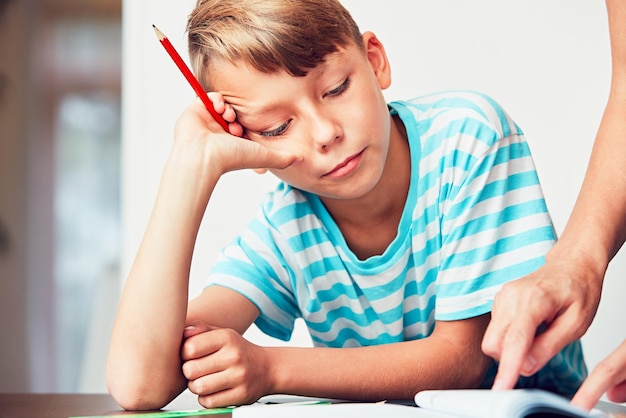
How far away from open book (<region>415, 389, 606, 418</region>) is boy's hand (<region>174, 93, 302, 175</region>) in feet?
1.53

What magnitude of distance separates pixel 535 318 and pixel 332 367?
1.09ft

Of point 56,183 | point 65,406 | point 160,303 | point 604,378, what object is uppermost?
point 604,378

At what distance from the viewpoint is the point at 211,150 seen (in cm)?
107

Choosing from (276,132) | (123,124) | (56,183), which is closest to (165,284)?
(276,132)

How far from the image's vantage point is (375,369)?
1.02 m

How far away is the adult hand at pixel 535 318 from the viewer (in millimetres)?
735

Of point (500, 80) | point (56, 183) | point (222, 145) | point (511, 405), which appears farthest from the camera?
point (56, 183)

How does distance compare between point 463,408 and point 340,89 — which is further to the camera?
point 340,89

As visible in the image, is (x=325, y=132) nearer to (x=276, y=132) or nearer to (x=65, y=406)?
(x=276, y=132)

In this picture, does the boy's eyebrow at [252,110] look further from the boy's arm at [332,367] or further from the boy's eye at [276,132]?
the boy's arm at [332,367]

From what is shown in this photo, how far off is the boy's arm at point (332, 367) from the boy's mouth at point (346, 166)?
23 centimetres

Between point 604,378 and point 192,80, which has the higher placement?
point 192,80

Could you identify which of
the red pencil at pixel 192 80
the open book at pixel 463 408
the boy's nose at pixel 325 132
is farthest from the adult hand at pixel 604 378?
the red pencil at pixel 192 80

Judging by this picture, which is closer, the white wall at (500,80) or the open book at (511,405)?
the open book at (511,405)
